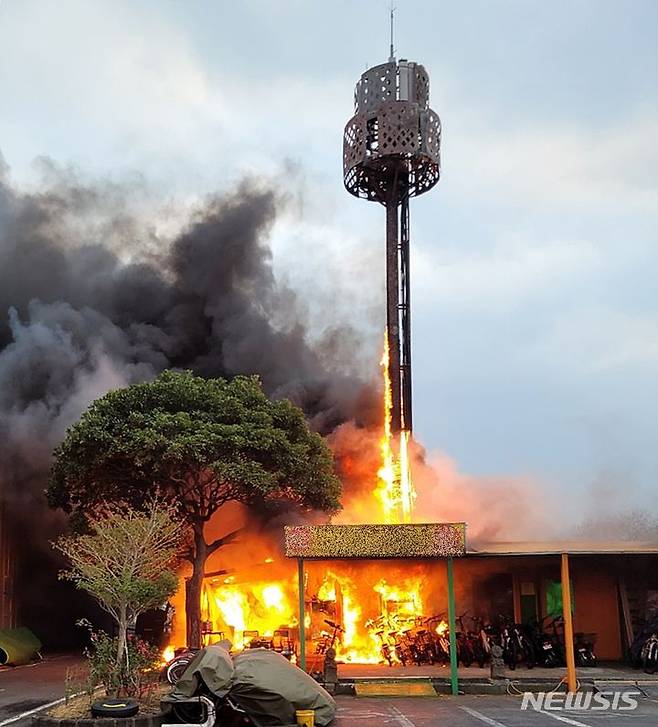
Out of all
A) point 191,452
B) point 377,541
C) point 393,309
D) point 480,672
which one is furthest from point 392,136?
point 480,672

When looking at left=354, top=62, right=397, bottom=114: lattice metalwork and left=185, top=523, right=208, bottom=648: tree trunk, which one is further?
left=354, top=62, right=397, bottom=114: lattice metalwork

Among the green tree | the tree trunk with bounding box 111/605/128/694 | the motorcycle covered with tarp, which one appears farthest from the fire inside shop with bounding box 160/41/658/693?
the motorcycle covered with tarp

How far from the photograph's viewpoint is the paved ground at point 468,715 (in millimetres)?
14000

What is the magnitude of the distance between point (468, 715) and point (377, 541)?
4391 mm

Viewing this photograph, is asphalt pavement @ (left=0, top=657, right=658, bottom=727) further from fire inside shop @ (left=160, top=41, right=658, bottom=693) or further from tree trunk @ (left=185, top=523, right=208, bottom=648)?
tree trunk @ (left=185, top=523, right=208, bottom=648)

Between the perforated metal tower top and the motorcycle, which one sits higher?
the perforated metal tower top

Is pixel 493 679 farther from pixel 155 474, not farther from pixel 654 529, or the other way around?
pixel 654 529

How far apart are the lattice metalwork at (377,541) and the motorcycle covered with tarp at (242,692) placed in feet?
17.1

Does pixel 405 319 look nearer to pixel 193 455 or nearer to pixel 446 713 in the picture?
Result: pixel 193 455

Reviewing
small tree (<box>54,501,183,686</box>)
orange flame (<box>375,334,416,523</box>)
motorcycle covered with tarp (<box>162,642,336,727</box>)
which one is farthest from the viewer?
orange flame (<box>375,334,416,523</box>)

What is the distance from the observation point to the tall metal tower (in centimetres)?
3388

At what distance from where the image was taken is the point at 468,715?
14.9 meters

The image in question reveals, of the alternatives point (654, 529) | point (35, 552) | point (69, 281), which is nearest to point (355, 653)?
point (654, 529)

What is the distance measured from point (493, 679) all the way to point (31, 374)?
2212cm
